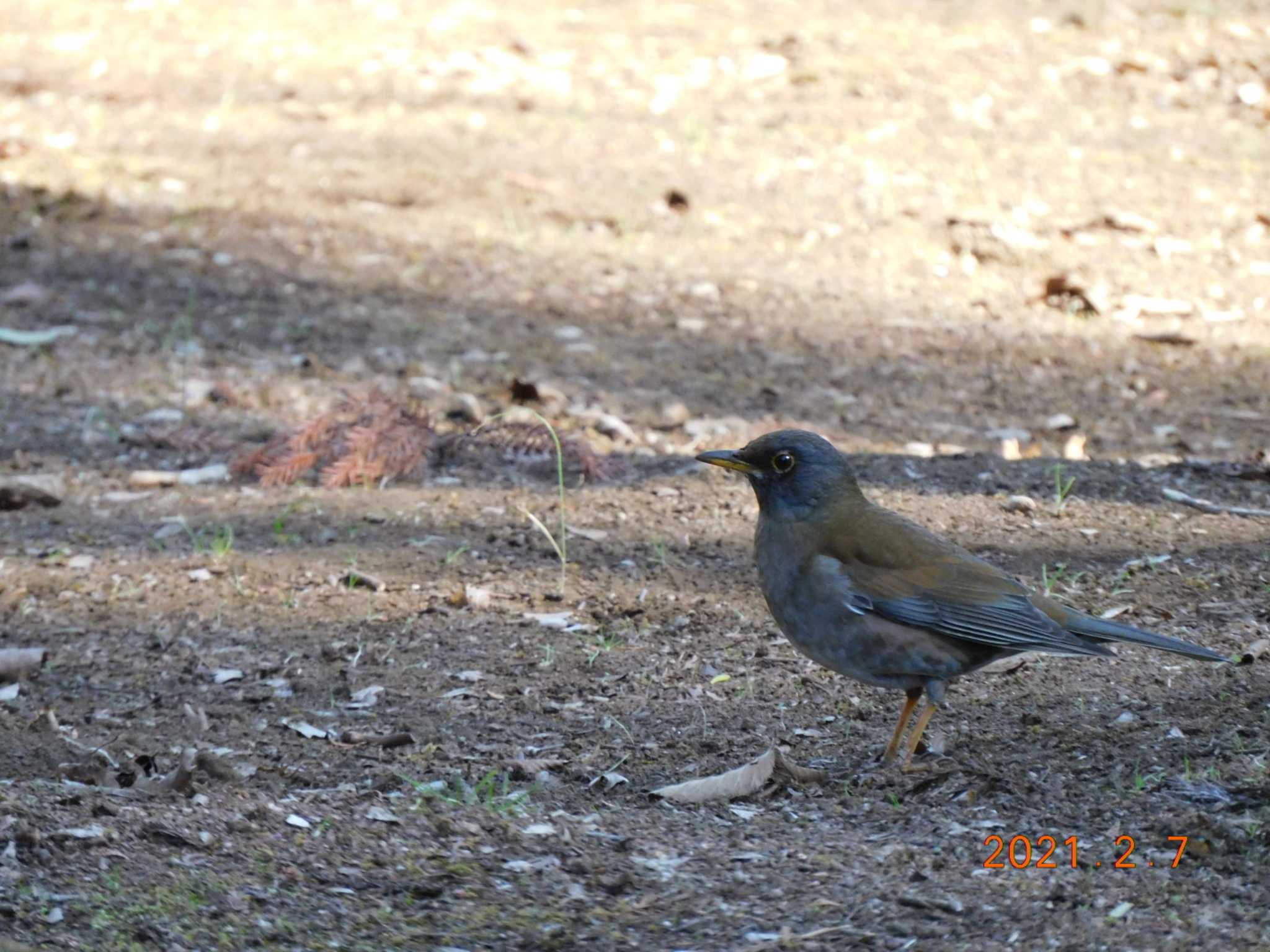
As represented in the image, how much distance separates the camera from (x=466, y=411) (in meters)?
6.80

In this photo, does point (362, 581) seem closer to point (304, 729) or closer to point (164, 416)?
point (304, 729)

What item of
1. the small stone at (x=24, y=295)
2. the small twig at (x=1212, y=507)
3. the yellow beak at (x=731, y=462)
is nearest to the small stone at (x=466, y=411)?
the yellow beak at (x=731, y=462)

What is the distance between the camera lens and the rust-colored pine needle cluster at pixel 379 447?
624 centimetres

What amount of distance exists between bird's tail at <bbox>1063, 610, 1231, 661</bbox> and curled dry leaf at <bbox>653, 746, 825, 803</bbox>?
810 mm

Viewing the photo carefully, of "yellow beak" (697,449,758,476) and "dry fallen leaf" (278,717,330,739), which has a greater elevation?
"yellow beak" (697,449,758,476)

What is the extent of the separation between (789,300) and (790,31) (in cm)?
489

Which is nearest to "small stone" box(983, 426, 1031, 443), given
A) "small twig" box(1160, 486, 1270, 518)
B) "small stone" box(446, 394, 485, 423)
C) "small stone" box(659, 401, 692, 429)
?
"small twig" box(1160, 486, 1270, 518)

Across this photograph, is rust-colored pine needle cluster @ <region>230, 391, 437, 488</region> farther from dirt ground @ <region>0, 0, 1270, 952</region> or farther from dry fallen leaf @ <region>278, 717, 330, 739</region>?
dry fallen leaf @ <region>278, 717, 330, 739</region>

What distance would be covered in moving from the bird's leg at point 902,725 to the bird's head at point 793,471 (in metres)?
0.55

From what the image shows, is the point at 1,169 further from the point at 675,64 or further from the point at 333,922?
the point at 333,922

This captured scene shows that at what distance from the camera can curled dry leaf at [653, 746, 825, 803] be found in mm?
3916

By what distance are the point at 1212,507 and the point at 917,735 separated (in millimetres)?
2236
